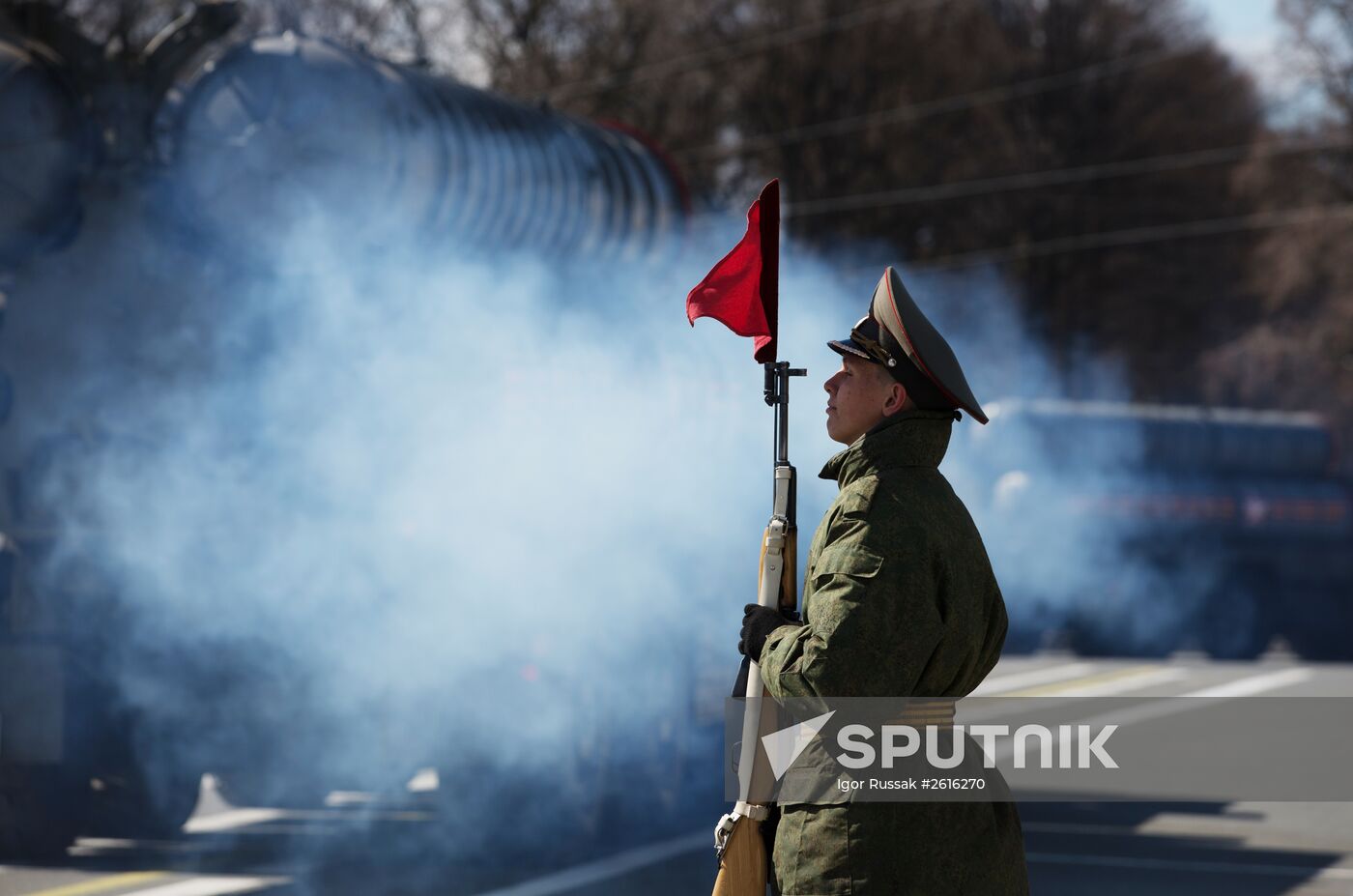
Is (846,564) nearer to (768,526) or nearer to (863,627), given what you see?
(863,627)

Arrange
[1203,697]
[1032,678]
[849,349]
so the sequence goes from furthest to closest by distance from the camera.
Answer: [1032,678] → [1203,697] → [849,349]

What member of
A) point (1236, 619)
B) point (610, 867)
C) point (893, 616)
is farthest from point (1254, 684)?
point (893, 616)

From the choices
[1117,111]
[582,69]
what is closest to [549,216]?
[582,69]

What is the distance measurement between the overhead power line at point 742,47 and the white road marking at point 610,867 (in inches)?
860

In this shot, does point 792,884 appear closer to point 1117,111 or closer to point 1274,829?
point 1274,829

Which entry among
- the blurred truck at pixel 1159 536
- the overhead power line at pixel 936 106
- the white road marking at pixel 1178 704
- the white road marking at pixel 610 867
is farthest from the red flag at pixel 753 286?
the overhead power line at pixel 936 106

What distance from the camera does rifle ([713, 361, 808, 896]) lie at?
10.9ft

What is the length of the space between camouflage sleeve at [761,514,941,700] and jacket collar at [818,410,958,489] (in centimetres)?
15

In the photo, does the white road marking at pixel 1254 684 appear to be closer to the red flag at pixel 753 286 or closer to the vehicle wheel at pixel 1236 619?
the vehicle wheel at pixel 1236 619

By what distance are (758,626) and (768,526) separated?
26cm

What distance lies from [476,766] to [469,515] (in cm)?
98

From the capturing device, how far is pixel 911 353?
11.1 feet

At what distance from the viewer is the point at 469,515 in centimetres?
759

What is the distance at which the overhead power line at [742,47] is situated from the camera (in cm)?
2955
